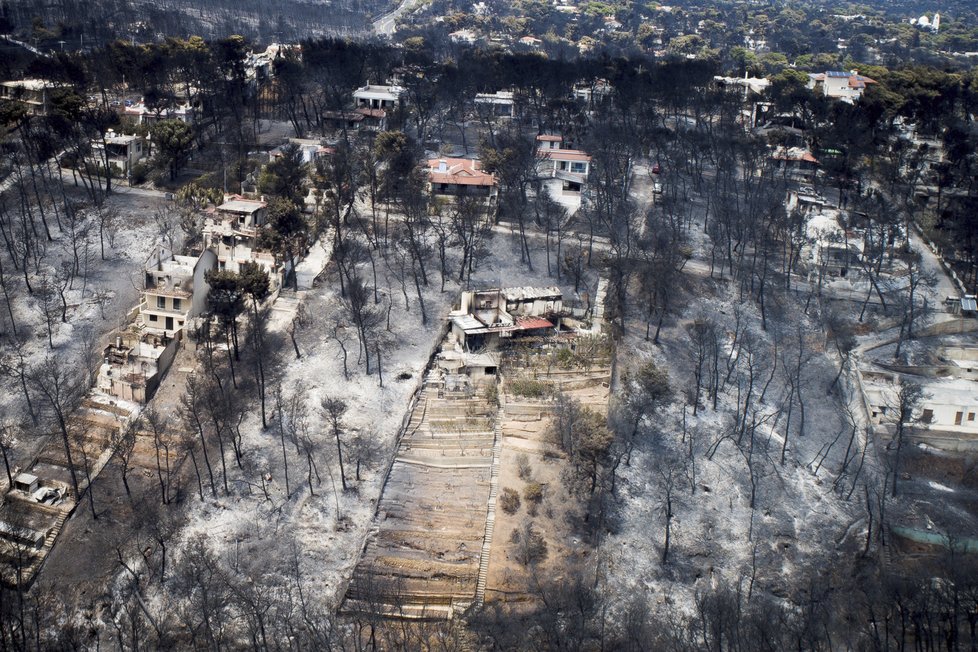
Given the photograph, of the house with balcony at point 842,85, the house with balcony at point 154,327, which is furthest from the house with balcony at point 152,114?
the house with balcony at point 842,85

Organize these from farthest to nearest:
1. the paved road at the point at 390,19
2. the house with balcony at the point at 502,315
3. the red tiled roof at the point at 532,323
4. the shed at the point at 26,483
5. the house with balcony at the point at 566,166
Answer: the paved road at the point at 390,19 → the house with balcony at the point at 566,166 → the red tiled roof at the point at 532,323 → the house with balcony at the point at 502,315 → the shed at the point at 26,483

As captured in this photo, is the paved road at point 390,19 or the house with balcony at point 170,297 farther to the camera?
the paved road at point 390,19

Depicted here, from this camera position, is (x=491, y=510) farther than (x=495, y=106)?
No

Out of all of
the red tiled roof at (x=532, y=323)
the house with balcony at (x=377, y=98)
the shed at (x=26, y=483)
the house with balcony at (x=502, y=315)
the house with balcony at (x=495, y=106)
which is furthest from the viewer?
the house with balcony at (x=495, y=106)

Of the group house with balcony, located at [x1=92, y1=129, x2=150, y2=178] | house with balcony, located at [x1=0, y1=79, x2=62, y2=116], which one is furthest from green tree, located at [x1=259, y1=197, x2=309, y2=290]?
house with balcony, located at [x1=0, y1=79, x2=62, y2=116]

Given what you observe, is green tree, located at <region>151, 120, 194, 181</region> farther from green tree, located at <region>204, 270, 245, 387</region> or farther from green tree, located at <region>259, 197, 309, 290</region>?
green tree, located at <region>204, 270, 245, 387</region>

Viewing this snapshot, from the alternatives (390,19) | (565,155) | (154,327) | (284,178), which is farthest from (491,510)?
(390,19)

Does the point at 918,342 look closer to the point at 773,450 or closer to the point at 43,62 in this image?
the point at 773,450

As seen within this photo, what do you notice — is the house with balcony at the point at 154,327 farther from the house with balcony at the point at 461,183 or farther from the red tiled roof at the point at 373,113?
the red tiled roof at the point at 373,113

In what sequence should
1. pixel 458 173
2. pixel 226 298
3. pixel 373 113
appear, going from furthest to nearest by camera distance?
pixel 373 113 < pixel 458 173 < pixel 226 298

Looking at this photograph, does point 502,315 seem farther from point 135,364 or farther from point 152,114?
point 152,114

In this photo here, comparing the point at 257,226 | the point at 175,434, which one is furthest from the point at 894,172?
the point at 175,434
